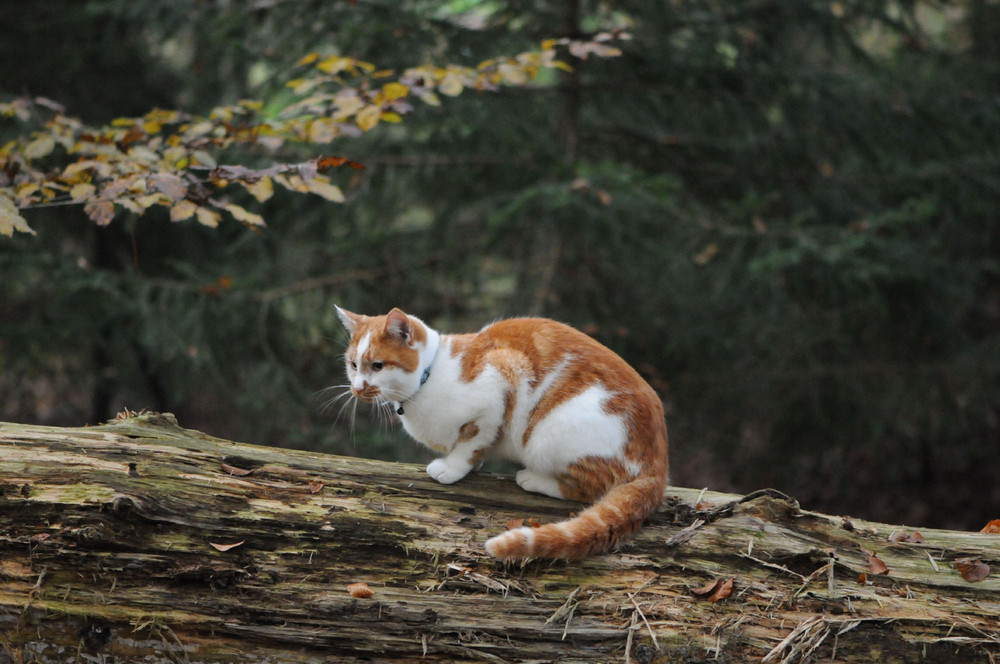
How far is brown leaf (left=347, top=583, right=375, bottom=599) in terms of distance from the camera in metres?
2.51

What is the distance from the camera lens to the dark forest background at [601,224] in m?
5.51

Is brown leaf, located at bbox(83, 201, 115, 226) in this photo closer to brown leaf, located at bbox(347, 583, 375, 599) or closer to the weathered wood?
the weathered wood

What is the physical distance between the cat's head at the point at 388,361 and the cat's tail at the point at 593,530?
795 mm

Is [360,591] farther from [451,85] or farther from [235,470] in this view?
[451,85]

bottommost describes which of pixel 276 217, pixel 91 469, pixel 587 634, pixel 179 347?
pixel 179 347

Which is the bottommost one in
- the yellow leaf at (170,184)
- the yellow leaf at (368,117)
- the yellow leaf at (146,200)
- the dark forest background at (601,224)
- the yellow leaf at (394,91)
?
the dark forest background at (601,224)

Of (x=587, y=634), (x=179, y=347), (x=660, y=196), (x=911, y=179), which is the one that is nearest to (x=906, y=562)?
(x=587, y=634)

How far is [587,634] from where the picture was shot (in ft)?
8.18

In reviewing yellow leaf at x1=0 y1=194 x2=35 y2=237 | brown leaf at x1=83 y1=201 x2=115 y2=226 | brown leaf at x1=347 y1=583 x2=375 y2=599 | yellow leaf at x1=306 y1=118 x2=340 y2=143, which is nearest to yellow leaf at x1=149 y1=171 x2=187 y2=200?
brown leaf at x1=83 y1=201 x2=115 y2=226

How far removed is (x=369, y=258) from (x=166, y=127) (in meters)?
2.41

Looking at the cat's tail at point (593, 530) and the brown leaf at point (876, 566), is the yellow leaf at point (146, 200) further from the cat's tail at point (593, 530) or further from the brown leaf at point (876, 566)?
the brown leaf at point (876, 566)

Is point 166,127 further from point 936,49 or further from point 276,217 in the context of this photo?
point 936,49

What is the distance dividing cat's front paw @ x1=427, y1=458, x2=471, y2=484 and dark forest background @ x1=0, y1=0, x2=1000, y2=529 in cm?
220

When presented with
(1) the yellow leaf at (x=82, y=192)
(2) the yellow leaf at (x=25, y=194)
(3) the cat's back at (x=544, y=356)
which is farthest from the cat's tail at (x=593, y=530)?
(2) the yellow leaf at (x=25, y=194)
